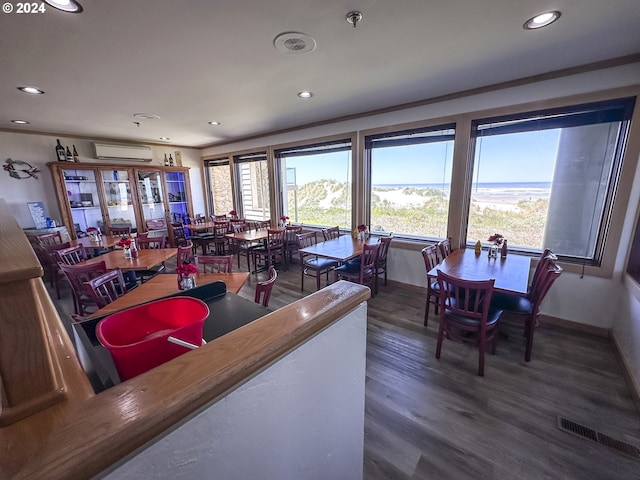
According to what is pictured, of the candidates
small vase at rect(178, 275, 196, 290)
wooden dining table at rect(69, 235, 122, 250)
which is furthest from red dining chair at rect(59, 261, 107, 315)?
wooden dining table at rect(69, 235, 122, 250)

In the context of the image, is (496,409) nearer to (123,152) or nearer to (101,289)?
(101,289)

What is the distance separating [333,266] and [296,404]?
2.74 metres

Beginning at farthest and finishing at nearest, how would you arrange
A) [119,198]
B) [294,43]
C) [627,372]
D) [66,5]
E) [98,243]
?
[119,198] < [98,243] < [627,372] < [294,43] < [66,5]

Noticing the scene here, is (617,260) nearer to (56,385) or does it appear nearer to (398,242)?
(398,242)

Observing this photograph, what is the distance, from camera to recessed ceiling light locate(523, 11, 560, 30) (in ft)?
5.37

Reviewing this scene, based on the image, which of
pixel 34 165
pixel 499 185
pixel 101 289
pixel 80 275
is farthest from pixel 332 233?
pixel 34 165

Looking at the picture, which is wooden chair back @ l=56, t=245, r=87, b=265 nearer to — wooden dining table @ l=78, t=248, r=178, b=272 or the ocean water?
wooden dining table @ l=78, t=248, r=178, b=272

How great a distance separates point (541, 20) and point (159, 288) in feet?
10.8

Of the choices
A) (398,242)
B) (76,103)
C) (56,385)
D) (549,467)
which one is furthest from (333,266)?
(76,103)

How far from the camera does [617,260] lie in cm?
244

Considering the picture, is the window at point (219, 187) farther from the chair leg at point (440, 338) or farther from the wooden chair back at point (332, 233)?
the chair leg at point (440, 338)

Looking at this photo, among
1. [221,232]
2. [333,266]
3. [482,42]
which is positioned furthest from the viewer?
[221,232]

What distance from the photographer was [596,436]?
157 cm

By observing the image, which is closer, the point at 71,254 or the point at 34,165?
the point at 71,254
